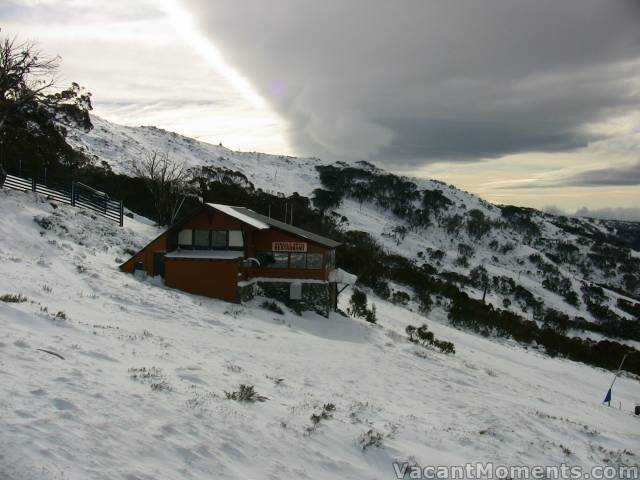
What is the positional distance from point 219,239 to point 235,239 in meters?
0.93

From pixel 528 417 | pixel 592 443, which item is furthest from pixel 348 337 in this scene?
pixel 592 443

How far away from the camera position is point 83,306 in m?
13.0

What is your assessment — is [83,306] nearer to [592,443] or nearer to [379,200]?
[592,443]

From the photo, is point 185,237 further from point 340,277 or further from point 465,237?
point 465,237

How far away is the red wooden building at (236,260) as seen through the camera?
72.5ft

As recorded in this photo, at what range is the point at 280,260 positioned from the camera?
25406 millimetres

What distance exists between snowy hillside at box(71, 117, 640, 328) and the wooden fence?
50.9m

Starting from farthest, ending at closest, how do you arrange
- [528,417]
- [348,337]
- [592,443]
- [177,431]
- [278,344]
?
[348,337], [278,344], [528,417], [592,443], [177,431]

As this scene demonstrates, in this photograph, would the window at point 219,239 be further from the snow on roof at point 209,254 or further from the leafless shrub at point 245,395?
the leafless shrub at point 245,395

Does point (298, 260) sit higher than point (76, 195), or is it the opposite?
point (76, 195)

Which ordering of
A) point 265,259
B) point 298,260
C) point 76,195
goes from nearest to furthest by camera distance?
1. point 265,259
2. point 298,260
3. point 76,195

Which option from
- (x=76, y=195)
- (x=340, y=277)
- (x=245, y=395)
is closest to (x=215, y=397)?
(x=245, y=395)

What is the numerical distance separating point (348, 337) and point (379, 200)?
137 m

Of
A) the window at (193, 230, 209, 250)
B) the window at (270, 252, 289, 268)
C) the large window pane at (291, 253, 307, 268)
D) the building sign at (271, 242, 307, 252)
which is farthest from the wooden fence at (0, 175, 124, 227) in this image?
the large window pane at (291, 253, 307, 268)
